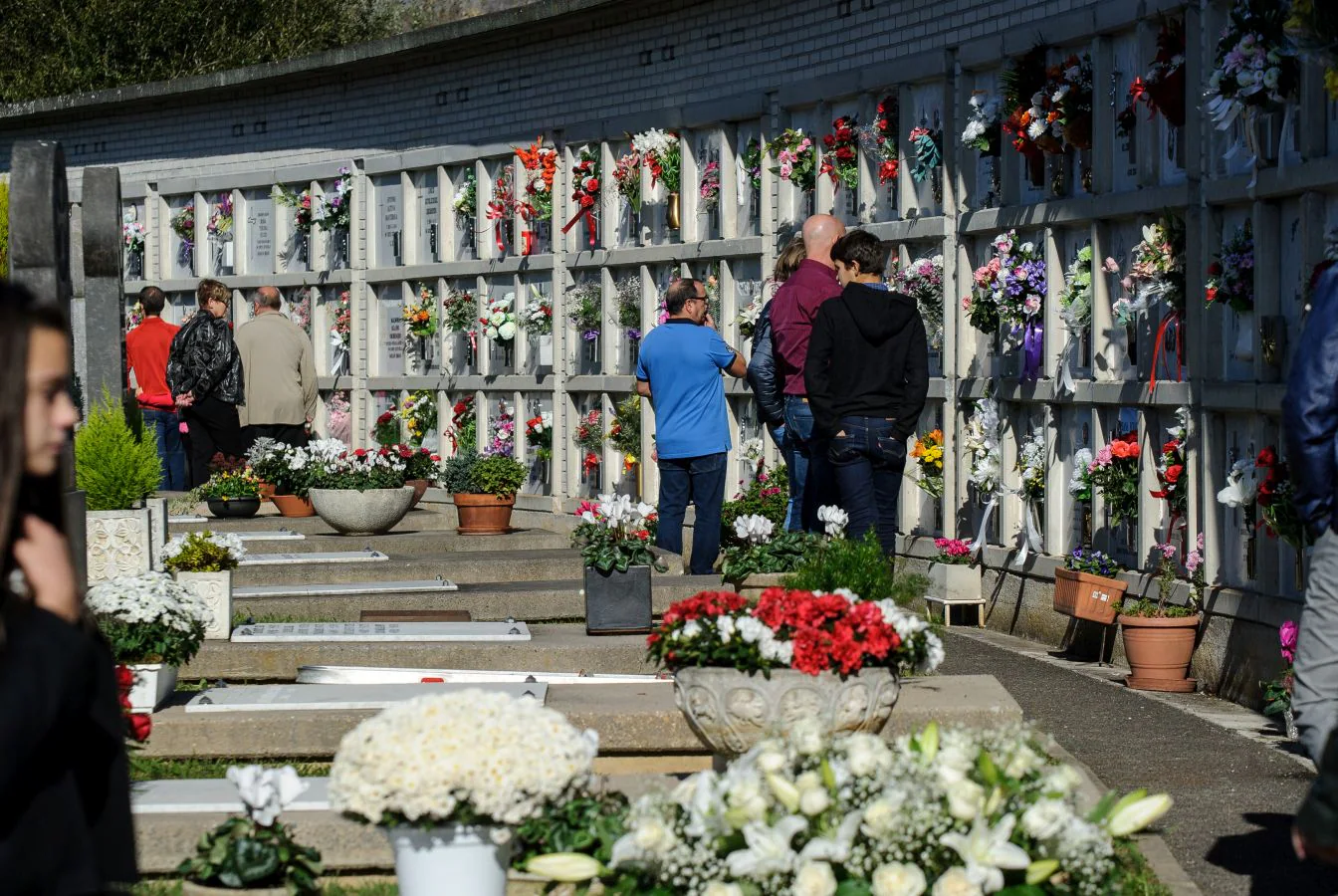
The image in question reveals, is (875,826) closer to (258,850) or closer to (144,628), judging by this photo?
(258,850)

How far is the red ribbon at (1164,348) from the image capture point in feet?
30.9

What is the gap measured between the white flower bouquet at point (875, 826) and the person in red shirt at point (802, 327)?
5.44 m

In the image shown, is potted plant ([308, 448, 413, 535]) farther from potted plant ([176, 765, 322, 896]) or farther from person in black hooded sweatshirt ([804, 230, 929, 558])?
potted plant ([176, 765, 322, 896])

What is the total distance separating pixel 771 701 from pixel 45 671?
2807 millimetres

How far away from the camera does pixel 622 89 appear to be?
14.4 meters

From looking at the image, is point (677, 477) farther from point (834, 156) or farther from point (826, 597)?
point (826, 597)

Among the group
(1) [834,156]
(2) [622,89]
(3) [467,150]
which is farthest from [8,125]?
(1) [834,156]

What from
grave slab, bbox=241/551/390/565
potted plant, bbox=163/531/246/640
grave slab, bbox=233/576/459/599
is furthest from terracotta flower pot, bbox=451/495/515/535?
potted plant, bbox=163/531/246/640

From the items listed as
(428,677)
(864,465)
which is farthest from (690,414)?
(428,677)

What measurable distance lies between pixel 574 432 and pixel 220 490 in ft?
9.04

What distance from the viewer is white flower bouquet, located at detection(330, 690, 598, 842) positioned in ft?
14.3

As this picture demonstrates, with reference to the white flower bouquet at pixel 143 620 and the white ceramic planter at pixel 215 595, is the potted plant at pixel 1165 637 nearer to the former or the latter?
the white ceramic planter at pixel 215 595

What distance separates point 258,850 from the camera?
515cm

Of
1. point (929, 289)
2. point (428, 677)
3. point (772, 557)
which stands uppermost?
point (929, 289)
